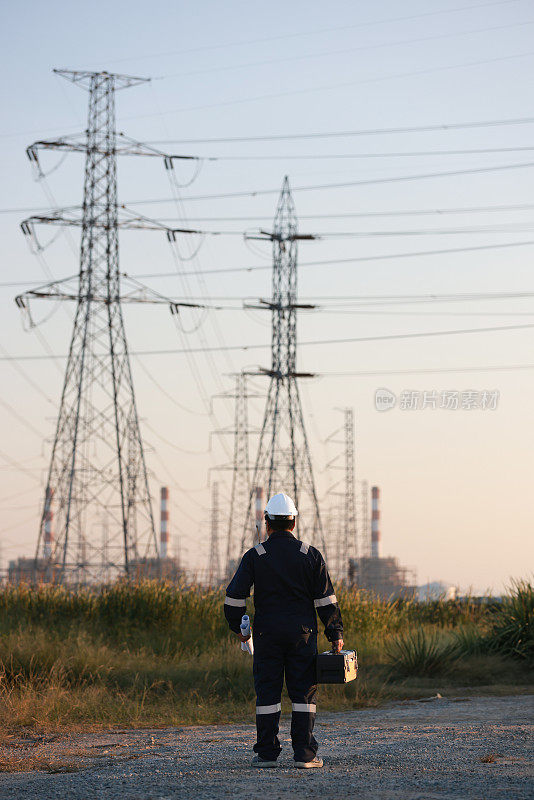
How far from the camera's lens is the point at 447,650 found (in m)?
18.5

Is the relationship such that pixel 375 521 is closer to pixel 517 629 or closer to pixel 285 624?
pixel 517 629

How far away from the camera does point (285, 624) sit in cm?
859

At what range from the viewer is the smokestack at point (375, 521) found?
97.2 meters

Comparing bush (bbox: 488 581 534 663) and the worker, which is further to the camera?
bush (bbox: 488 581 534 663)

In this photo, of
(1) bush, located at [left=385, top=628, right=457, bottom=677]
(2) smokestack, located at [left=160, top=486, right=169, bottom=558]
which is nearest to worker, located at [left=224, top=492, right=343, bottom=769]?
(1) bush, located at [left=385, top=628, right=457, bottom=677]

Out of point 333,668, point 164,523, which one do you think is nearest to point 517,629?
point 333,668

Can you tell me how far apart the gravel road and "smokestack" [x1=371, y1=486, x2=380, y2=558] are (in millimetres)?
84809

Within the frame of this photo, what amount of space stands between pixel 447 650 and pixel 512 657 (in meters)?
1.58

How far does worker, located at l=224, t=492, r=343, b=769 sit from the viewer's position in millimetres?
8586

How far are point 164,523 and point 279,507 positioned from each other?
3373 inches

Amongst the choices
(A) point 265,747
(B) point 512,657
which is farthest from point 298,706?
(B) point 512,657

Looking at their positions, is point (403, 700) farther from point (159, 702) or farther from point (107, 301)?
point (107, 301)

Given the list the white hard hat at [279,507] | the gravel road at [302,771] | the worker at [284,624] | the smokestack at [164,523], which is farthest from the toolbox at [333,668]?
the smokestack at [164,523]

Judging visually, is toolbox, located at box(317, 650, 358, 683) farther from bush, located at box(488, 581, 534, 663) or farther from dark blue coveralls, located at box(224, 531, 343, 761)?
bush, located at box(488, 581, 534, 663)
